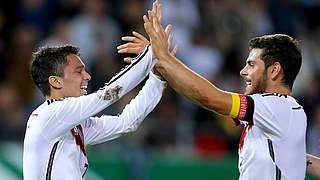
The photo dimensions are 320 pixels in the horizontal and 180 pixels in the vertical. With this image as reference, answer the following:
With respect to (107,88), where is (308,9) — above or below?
above

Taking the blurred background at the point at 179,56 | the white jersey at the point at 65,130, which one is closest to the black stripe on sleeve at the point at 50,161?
the white jersey at the point at 65,130

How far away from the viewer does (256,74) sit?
23.4ft

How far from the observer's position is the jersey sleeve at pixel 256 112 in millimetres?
6891

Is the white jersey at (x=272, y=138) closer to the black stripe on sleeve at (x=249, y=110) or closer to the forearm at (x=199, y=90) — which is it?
the black stripe on sleeve at (x=249, y=110)

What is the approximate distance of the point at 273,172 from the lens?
274 inches

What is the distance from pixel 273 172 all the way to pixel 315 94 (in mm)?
6813

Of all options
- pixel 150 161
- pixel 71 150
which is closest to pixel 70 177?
pixel 71 150

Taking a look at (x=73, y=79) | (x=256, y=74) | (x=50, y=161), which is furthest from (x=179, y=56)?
(x=50, y=161)

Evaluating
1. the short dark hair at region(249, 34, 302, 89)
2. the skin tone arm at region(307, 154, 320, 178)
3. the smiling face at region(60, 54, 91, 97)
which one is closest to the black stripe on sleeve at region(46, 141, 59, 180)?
the smiling face at region(60, 54, 91, 97)

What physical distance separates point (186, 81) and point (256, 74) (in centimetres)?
56

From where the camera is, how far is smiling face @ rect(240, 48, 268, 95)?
713cm

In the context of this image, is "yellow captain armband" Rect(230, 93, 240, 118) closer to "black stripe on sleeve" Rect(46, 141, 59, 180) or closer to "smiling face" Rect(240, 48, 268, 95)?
"smiling face" Rect(240, 48, 268, 95)

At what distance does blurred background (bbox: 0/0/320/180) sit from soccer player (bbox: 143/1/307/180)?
16.1ft

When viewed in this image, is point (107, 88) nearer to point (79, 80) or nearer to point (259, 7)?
point (79, 80)
